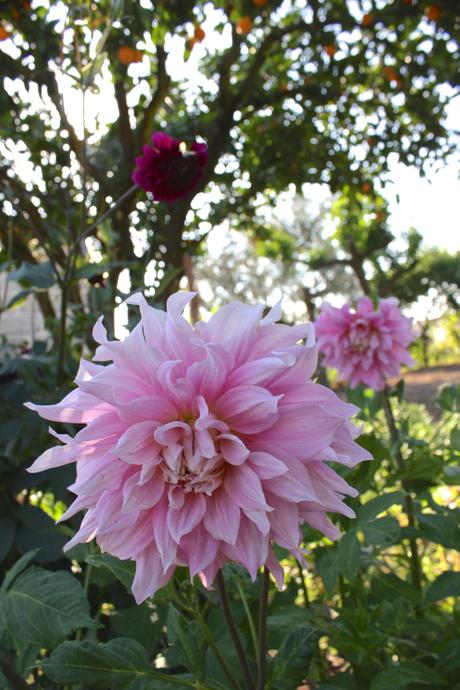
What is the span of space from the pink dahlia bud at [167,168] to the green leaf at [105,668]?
0.93 metres

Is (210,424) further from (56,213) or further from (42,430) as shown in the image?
(56,213)

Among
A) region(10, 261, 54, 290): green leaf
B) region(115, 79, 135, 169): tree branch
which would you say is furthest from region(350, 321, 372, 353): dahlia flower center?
region(115, 79, 135, 169): tree branch

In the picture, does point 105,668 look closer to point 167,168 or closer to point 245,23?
point 167,168

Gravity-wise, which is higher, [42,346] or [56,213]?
[56,213]

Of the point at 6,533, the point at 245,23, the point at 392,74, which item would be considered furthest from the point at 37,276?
the point at 392,74

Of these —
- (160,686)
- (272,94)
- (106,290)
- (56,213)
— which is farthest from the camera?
(272,94)

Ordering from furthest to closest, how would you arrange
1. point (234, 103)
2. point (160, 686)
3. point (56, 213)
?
1. point (234, 103)
2. point (56, 213)
3. point (160, 686)

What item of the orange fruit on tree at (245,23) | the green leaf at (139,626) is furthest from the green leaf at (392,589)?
the orange fruit on tree at (245,23)

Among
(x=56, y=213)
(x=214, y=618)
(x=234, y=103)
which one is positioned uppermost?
(x=234, y=103)

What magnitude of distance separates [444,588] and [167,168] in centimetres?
97

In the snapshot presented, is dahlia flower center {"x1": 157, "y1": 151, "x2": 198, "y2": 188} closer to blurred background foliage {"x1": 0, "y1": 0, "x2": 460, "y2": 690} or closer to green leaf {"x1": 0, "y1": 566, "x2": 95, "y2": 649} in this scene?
blurred background foliage {"x1": 0, "y1": 0, "x2": 460, "y2": 690}

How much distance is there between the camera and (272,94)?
436 cm

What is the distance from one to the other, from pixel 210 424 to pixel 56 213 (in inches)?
119

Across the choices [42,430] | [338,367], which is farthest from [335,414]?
[338,367]
